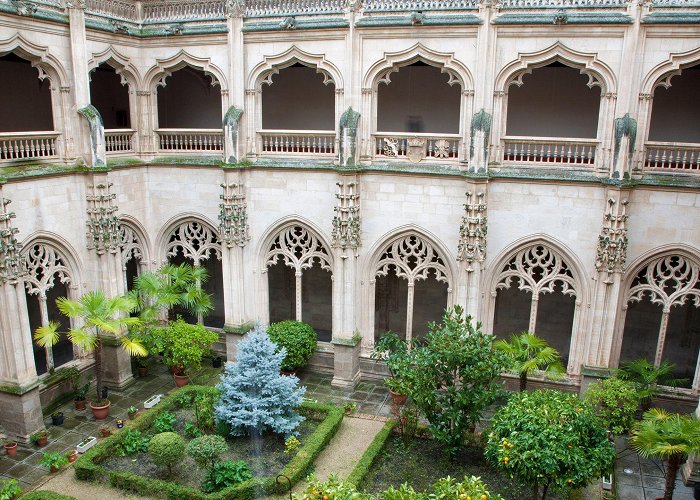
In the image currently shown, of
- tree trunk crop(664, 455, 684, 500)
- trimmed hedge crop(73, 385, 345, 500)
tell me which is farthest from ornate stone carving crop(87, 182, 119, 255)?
tree trunk crop(664, 455, 684, 500)

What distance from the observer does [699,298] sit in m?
15.8

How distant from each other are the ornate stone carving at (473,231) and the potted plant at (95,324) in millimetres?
8979

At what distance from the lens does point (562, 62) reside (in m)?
15.8

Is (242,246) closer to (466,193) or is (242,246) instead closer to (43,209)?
(43,209)

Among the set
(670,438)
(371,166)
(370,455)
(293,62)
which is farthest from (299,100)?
(670,438)

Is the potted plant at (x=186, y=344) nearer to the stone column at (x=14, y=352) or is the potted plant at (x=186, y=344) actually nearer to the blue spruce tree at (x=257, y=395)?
the blue spruce tree at (x=257, y=395)

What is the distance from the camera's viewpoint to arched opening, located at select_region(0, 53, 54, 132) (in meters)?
19.9

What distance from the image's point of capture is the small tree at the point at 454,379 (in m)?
13.5

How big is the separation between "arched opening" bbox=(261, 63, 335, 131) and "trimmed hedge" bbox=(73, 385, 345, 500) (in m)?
10.3

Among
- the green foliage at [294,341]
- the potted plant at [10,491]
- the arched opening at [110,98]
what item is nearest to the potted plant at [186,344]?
the green foliage at [294,341]

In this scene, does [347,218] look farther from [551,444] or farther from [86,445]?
[86,445]

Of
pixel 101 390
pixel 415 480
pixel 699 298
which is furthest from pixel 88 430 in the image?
pixel 699 298

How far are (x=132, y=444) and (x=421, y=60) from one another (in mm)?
12427

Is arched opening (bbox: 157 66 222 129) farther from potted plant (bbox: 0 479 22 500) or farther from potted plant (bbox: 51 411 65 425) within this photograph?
potted plant (bbox: 0 479 22 500)
